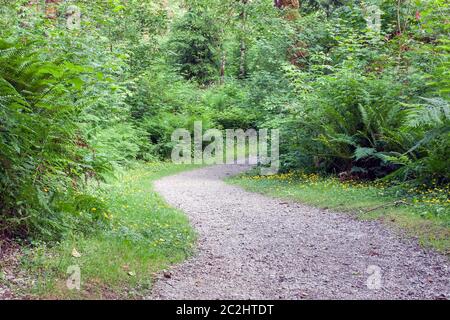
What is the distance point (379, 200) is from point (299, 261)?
380 cm

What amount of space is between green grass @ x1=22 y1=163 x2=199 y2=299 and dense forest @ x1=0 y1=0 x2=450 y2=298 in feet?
1.14

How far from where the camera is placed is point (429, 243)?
6277mm

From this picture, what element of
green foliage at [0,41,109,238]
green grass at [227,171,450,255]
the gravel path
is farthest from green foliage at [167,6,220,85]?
green foliage at [0,41,109,238]

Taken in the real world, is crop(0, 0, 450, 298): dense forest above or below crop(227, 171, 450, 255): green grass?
above

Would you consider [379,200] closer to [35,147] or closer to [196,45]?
[35,147]

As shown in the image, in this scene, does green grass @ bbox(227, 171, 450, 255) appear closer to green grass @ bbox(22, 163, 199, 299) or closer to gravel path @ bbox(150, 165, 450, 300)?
gravel path @ bbox(150, 165, 450, 300)

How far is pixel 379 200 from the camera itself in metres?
9.00

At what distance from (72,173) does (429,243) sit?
508cm

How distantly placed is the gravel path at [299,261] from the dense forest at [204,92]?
151 centimetres

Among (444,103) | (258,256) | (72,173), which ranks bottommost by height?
(258,256)

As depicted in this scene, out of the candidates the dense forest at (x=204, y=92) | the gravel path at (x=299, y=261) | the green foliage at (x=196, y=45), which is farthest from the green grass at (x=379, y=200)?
the green foliage at (x=196, y=45)

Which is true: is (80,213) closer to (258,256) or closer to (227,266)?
(227,266)

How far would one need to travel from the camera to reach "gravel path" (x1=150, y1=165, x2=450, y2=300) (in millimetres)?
4738
